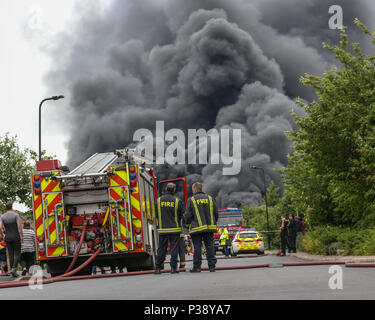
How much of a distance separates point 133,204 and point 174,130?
101002mm

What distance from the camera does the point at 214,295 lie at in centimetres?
662

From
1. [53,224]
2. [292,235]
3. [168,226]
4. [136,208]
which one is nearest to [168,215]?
[168,226]

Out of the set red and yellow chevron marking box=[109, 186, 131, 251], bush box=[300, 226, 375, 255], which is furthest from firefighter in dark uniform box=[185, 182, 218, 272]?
bush box=[300, 226, 375, 255]

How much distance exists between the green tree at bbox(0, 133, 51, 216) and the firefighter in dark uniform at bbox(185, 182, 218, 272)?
2974 cm

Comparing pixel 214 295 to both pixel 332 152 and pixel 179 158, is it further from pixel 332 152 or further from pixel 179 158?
pixel 179 158

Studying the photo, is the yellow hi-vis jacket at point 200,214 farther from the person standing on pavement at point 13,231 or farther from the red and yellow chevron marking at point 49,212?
→ the person standing on pavement at point 13,231

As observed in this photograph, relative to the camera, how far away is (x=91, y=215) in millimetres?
12875

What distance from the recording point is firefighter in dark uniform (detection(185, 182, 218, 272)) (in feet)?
37.9

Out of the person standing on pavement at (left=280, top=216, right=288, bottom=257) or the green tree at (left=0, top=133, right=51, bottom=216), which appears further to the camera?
the green tree at (left=0, top=133, right=51, bottom=216)

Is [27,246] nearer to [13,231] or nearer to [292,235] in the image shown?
[13,231]

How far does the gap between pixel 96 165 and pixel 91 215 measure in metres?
1.77

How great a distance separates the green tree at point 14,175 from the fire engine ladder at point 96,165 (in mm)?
25424

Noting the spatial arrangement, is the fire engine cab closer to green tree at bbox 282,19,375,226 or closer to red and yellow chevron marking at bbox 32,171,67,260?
red and yellow chevron marking at bbox 32,171,67,260
